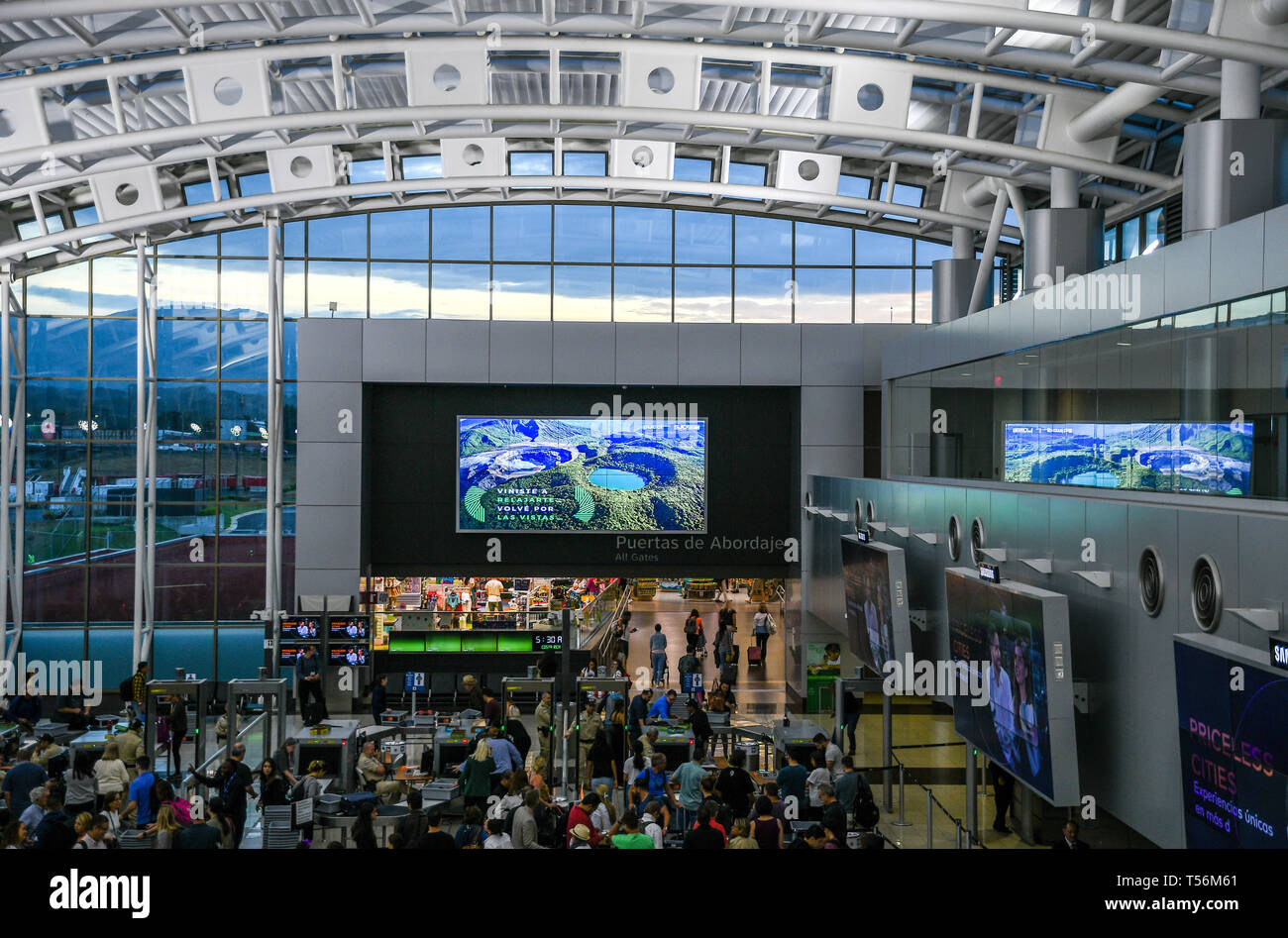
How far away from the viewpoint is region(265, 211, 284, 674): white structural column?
2242 cm

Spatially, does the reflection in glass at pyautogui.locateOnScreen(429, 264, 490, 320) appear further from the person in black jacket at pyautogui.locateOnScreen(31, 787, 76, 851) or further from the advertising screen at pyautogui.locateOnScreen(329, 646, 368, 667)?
the person in black jacket at pyautogui.locateOnScreen(31, 787, 76, 851)

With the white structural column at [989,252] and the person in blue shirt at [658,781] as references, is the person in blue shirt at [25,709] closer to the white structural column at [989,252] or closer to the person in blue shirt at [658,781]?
the person in blue shirt at [658,781]

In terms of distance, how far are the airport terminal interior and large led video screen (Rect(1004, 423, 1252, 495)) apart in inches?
2.5

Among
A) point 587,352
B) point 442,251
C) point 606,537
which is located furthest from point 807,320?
point 442,251

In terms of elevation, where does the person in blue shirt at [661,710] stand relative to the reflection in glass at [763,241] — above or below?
below

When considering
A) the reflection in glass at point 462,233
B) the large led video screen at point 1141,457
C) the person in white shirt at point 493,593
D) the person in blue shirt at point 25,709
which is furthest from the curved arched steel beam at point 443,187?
the large led video screen at point 1141,457

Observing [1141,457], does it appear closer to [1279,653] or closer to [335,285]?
[1279,653]

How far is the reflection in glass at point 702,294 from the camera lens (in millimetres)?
25281

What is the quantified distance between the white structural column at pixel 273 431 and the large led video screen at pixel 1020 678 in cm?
1535

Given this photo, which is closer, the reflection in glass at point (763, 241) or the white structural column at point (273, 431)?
the white structural column at point (273, 431)

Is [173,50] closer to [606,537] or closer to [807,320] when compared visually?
[606,537]

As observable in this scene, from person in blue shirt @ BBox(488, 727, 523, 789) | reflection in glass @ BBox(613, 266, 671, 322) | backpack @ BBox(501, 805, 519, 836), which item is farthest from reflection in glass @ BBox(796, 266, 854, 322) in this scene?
backpack @ BBox(501, 805, 519, 836)

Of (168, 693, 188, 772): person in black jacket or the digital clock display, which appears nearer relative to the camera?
(168, 693, 188, 772): person in black jacket

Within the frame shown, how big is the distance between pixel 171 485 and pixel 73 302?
475cm
